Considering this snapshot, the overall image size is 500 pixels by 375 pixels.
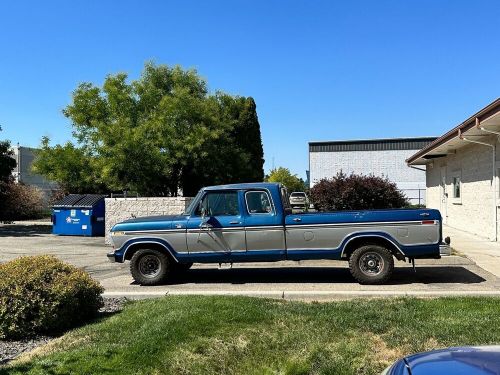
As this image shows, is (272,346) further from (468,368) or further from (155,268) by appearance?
(155,268)

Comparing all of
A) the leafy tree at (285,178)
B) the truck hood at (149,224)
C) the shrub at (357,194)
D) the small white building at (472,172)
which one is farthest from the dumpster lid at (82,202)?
the leafy tree at (285,178)

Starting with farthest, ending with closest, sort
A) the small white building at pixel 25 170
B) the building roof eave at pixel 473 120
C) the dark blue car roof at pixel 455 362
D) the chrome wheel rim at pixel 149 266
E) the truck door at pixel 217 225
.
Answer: the small white building at pixel 25 170
the building roof eave at pixel 473 120
the chrome wheel rim at pixel 149 266
the truck door at pixel 217 225
the dark blue car roof at pixel 455 362

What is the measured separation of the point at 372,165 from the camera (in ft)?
173

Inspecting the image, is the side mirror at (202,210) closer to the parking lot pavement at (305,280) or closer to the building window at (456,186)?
the parking lot pavement at (305,280)

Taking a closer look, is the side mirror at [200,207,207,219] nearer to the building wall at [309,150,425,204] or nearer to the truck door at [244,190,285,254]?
the truck door at [244,190,285,254]

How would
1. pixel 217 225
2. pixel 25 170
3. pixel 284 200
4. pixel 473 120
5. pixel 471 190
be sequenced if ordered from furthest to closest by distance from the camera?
1. pixel 25 170
2. pixel 471 190
3. pixel 473 120
4. pixel 284 200
5. pixel 217 225

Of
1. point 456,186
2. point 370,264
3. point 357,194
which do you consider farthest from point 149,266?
point 456,186

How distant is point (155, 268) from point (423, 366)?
26.5 feet

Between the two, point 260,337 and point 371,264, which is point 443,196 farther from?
point 260,337

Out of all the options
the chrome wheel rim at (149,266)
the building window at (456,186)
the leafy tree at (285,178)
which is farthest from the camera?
the leafy tree at (285,178)

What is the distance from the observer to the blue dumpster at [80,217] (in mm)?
21719

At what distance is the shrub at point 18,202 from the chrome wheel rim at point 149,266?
65.0 feet

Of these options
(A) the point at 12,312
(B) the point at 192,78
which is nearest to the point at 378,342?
(A) the point at 12,312

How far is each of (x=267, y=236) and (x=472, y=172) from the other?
37.6 ft
